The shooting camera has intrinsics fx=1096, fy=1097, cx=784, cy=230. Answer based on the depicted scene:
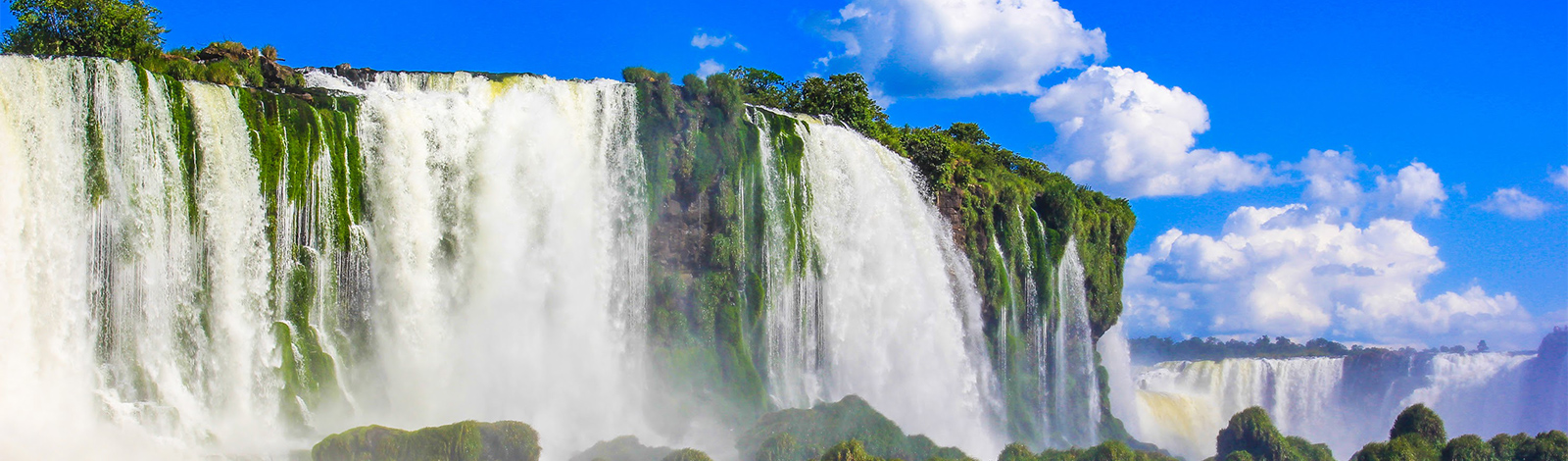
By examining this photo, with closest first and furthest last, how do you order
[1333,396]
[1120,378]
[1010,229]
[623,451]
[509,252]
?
[623,451]
[509,252]
[1010,229]
[1120,378]
[1333,396]

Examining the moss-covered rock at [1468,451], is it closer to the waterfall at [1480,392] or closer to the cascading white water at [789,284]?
the cascading white water at [789,284]

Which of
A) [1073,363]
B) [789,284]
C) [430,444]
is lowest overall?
[430,444]

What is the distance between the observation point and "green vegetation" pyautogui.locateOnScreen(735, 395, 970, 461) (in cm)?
1969

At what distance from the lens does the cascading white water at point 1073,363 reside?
32438mm

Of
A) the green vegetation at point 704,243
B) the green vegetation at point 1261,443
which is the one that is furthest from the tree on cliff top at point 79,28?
the green vegetation at point 1261,443

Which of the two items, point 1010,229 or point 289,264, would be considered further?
point 1010,229

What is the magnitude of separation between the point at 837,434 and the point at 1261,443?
27.5ft

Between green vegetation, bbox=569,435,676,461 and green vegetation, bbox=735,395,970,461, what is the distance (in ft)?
6.15

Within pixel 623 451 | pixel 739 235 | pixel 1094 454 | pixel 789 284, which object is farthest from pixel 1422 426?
pixel 623 451

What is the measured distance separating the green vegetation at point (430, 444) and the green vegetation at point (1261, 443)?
13161 millimetres

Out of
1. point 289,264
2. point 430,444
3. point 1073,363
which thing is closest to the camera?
point 430,444

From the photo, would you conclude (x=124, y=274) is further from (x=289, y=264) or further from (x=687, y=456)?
(x=687, y=456)

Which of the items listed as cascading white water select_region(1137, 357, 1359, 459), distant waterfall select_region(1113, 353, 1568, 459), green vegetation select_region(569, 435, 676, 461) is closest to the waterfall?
distant waterfall select_region(1113, 353, 1568, 459)

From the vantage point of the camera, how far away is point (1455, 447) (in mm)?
20906
